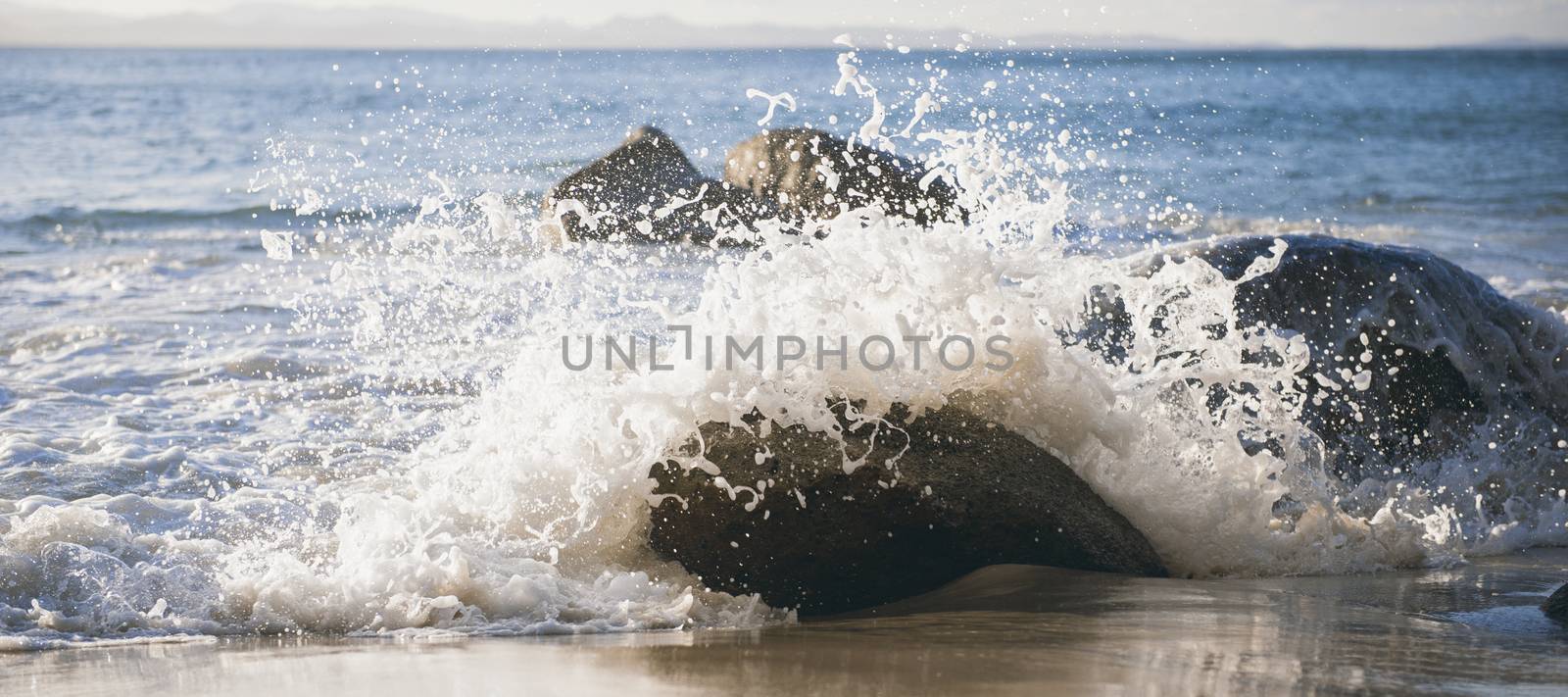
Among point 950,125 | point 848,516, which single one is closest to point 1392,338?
point 848,516

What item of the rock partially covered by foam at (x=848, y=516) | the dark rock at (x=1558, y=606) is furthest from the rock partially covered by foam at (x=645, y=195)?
the dark rock at (x=1558, y=606)

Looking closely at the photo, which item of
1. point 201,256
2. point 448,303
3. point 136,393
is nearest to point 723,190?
point 448,303

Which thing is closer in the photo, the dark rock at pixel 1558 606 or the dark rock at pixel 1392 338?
the dark rock at pixel 1558 606

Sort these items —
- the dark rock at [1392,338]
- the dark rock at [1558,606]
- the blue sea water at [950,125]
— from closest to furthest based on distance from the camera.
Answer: the dark rock at [1558,606]
the dark rock at [1392,338]
the blue sea water at [950,125]

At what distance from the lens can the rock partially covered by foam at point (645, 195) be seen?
10.8 meters

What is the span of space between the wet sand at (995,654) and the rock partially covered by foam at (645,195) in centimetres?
725

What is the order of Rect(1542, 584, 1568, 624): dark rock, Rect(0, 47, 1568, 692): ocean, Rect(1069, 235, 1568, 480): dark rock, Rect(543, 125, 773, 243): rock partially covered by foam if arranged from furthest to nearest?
1. Rect(543, 125, 773, 243): rock partially covered by foam
2. Rect(1069, 235, 1568, 480): dark rock
3. Rect(0, 47, 1568, 692): ocean
4. Rect(1542, 584, 1568, 624): dark rock

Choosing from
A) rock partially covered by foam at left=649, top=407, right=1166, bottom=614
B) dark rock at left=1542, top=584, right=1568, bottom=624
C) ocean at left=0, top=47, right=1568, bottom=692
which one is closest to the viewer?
dark rock at left=1542, top=584, right=1568, bottom=624

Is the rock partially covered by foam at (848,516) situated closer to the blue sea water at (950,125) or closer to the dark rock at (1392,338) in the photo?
the dark rock at (1392,338)

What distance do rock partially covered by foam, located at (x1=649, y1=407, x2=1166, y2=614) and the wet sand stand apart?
10 centimetres

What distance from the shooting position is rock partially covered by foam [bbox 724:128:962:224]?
33.5ft

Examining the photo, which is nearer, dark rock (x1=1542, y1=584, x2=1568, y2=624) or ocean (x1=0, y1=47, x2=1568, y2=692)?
dark rock (x1=1542, y1=584, x2=1568, y2=624)

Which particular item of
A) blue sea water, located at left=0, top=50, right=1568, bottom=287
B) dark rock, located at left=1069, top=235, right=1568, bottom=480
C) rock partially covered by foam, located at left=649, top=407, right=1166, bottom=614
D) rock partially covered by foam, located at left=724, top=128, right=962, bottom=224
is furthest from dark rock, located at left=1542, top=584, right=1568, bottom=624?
rock partially covered by foam, located at left=724, top=128, right=962, bottom=224

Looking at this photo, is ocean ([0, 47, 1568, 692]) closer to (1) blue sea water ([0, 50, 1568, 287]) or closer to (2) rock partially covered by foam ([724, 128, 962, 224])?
(2) rock partially covered by foam ([724, 128, 962, 224])
